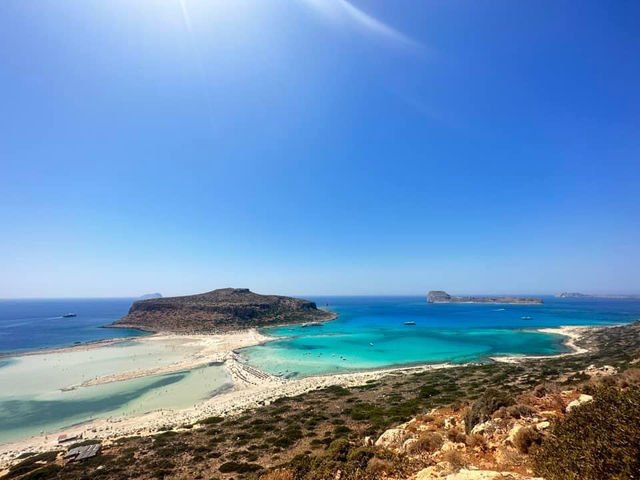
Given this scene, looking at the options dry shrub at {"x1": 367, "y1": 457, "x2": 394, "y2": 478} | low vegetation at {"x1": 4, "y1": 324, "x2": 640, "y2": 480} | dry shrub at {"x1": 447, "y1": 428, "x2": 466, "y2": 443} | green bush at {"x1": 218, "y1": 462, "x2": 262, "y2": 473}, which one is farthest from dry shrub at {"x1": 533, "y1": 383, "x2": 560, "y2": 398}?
green bush at {"x1": 218, "y1": 462, "x2": 262, "y2": 473}

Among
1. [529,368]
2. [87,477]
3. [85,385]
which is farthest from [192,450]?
[529,368]

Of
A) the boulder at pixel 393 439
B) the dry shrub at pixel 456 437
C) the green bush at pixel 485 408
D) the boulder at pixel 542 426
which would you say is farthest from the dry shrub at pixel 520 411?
the boulder at pixel 393 439

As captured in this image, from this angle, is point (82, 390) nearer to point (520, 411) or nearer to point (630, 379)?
point (520, 411)

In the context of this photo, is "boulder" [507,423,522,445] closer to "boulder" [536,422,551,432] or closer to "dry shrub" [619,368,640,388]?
"boulder" [536,422,551,432]

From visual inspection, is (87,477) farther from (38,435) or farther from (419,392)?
(419,392)

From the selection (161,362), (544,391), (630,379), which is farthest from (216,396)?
(630,379)

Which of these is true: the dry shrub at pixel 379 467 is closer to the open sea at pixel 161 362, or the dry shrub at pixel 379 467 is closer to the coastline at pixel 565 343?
the open sea at pixel 161 362
